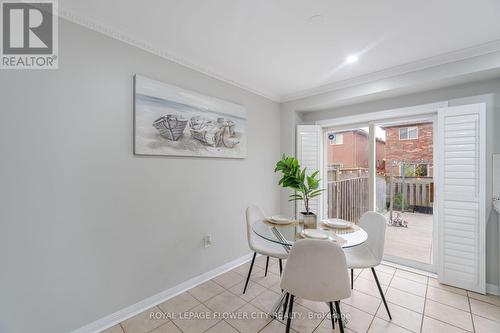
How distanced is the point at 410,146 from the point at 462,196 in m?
0.84

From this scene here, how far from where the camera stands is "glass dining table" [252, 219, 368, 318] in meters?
1.61

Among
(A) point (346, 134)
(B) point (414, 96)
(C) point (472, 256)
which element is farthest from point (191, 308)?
(B) point (414, 96)

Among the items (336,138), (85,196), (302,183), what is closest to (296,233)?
(302,183)

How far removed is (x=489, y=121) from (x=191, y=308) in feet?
11.6

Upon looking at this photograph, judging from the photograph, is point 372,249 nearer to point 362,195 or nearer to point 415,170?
point 362,195

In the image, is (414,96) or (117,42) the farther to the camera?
(414,96)

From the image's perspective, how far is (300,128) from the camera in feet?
11.3

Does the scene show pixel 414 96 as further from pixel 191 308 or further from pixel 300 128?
pixel 191 308

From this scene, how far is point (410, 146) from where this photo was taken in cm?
283

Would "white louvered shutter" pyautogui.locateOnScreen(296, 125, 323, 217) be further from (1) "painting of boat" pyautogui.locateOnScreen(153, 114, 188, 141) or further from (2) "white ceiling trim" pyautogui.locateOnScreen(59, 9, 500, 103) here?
(1) "painting of boat" pyautogui.locateOnScreen(153, 114, 188, 141)

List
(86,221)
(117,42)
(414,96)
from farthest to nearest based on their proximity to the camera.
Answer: (414,96) → (117,42) → (86,221)

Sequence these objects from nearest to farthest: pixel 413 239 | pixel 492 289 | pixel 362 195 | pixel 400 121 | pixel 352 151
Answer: pixel 492 289, pixel 400 121, pixel 413 239, pixel 362 195, pixel 352 151

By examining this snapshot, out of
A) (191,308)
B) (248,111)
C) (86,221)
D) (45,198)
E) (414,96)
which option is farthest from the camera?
(248,111)

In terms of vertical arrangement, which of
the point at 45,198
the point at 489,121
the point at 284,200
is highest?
the point at 489,121
